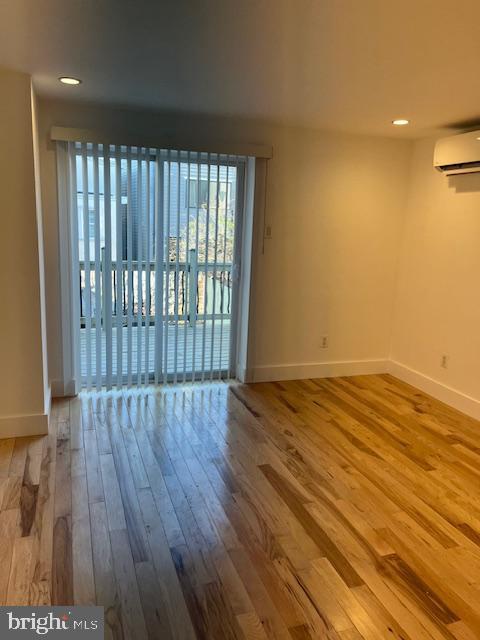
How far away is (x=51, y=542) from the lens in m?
2.09

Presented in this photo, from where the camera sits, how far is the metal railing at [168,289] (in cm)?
367

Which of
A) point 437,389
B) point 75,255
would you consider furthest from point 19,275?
point 437,389

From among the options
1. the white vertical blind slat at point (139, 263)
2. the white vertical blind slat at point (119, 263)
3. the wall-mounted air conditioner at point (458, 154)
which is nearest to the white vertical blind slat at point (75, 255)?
the white vertical blind slat at point (119, 263)

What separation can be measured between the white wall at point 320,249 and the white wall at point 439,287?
0.16m

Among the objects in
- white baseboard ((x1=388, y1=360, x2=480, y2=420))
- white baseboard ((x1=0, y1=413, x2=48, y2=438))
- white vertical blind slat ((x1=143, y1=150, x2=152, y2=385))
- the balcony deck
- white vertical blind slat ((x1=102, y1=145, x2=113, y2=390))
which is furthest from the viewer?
the balcony deck

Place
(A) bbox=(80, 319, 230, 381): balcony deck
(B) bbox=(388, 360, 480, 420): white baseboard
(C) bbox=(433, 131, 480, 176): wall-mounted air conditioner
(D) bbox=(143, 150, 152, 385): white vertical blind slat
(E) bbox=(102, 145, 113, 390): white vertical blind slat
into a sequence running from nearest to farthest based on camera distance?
(C) bbox=(433, 131, 480, 176): wall-mounted air conditioner, (E) bbox=(102, 145, 113, 390): white vertical blind slat, (D) bbox=(143, 150, 152, 385): white vertical blind slat, (B) bbox=(388, 360, 480, 420): white baseboard, (A) bbox=(80, 319, 230, 381): balcony deck

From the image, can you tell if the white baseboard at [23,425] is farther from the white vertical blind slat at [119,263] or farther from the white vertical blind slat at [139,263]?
the white vertical blind slat at [139,263]

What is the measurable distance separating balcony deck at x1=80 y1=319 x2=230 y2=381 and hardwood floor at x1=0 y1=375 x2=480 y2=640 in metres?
0.40

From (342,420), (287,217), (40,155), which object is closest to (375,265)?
(287,217)

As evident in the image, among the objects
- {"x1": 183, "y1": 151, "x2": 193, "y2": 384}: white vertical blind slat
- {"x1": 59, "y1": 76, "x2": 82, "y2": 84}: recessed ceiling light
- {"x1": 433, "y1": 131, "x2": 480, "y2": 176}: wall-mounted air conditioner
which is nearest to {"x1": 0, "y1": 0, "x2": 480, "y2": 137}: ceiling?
{"x1": 59, "y1": 76, "x2": 82, "y2": 84}: recessed ceiling light

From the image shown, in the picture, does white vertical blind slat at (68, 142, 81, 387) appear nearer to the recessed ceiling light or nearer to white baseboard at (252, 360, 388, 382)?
the recessed ceiling light

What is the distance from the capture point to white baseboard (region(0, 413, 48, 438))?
9.97 feet

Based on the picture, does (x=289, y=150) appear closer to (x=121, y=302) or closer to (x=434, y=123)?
(x=434, y=123)

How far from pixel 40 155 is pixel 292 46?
2.11 m
